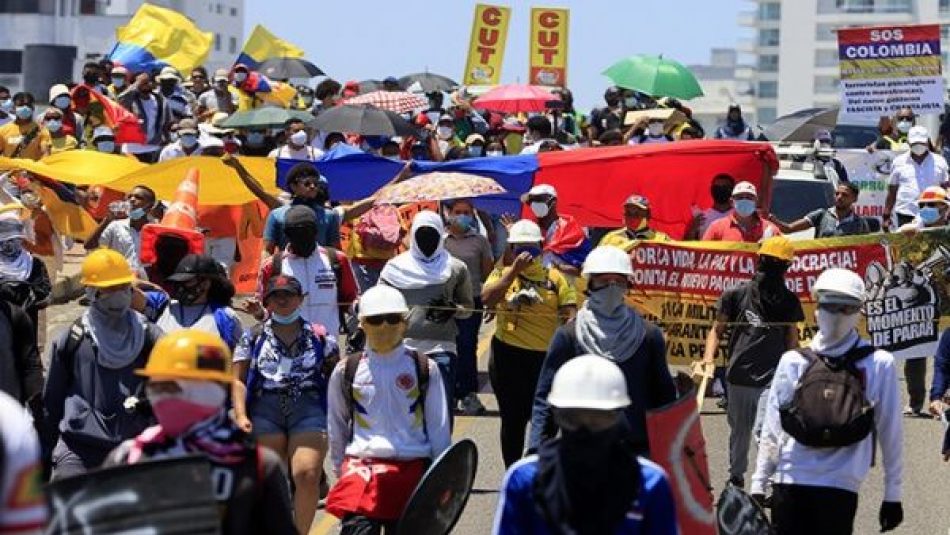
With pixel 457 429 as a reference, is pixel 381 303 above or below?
above

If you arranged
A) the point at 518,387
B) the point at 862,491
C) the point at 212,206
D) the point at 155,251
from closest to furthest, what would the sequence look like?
the point at 155,251
the point at 518,387
the point at 862,491
the point at 212,206

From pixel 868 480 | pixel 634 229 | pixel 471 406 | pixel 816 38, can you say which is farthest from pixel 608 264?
pixel 816 38

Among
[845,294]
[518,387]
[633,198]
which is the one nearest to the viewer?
[845,294]

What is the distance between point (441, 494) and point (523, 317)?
12.1ft

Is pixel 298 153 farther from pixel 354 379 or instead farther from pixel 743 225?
pixel 354 379

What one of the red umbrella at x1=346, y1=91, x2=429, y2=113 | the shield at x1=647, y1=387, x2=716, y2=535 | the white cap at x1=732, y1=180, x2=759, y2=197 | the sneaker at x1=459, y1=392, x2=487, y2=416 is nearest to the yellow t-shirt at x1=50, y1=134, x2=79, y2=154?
the red umbrella at x1=346, y1=91, x2=429, y2=113

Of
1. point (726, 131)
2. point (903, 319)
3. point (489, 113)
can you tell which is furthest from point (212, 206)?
point (489, 113)

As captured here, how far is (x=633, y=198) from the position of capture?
16.1 metres

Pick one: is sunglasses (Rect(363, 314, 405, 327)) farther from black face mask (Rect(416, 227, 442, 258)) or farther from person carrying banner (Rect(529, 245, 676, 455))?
black face mask (Rect(416, 227, 442, 258))

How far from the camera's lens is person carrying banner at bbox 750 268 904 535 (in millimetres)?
9883

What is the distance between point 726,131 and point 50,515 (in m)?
26.8

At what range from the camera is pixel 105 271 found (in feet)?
34.2

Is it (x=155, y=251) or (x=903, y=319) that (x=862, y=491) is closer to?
(x=903, y=319)

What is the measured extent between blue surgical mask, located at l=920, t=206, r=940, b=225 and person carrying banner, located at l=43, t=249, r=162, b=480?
10.1 metres
